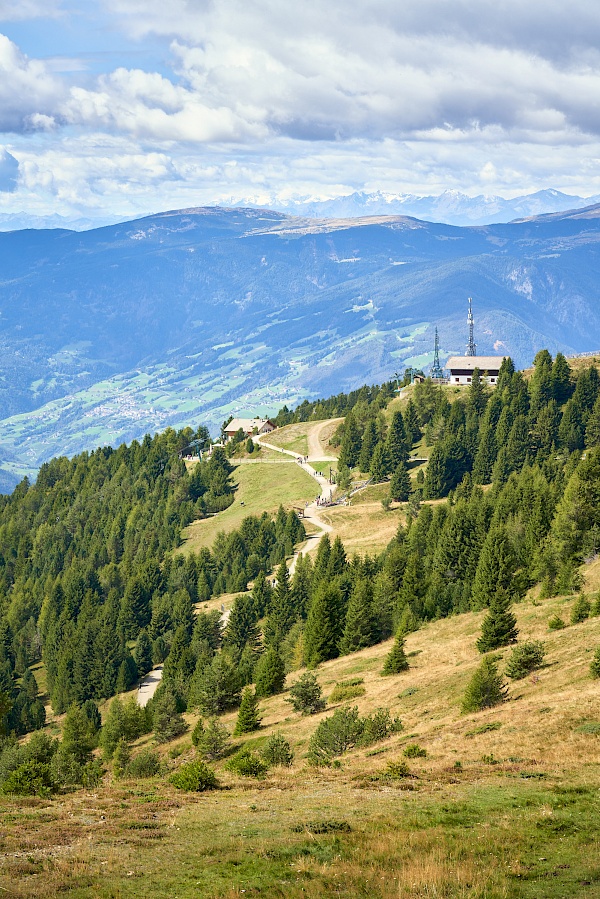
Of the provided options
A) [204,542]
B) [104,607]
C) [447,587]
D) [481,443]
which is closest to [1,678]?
[104,607]

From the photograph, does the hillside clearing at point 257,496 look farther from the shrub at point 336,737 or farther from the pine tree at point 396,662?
the shrub at point 336,737

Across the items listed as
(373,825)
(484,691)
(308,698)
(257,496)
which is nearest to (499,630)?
(308,698)

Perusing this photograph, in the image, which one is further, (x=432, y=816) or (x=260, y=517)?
(x=260, y=517)

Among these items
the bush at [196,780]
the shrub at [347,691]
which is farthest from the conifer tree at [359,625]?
the bush at [196,780]

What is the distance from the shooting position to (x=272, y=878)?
2447cm

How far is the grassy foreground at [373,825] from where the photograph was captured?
23.7m

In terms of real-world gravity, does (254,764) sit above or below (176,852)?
below

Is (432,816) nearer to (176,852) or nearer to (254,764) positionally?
(176,852)

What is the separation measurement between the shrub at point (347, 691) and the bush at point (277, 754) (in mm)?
16497

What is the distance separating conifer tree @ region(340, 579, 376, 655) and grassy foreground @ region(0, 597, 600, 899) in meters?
37.0

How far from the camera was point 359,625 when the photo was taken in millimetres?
88062

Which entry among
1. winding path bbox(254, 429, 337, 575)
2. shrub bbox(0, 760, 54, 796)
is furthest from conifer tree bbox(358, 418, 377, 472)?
shrub bbox(0, 760, 54, 796)

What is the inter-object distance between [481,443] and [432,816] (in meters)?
137

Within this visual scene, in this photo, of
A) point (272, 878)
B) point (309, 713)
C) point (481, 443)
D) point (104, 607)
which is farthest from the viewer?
point (481, 443)
